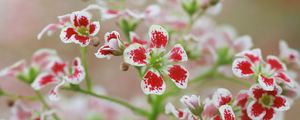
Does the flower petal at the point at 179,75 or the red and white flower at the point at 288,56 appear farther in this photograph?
the red and white flower at the point at 288,56

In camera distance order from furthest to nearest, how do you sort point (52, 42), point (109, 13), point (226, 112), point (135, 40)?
point (52, 42) < point (109, 13) < point (135, 40) < point (226, 112)

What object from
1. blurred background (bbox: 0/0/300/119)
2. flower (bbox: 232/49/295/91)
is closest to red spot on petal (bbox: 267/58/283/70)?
flower (bbox: 232/49/295/91)

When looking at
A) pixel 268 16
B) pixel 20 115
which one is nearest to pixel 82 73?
pixel 20 115

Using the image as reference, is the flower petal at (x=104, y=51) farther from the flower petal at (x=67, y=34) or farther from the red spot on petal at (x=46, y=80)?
the red spot on petal at (x=46, y=80)

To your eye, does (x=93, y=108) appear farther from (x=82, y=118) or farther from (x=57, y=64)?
(x=57, y=64)

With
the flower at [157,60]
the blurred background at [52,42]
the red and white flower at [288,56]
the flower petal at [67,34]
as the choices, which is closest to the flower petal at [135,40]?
the flower at [157,60]

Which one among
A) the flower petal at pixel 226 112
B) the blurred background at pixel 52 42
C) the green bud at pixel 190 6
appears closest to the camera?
the flower petal at pixel 226 112

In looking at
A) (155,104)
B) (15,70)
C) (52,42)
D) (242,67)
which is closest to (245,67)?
(242,67)

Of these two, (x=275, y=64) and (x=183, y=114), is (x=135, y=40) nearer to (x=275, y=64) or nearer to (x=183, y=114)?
(x=183, y=114)
